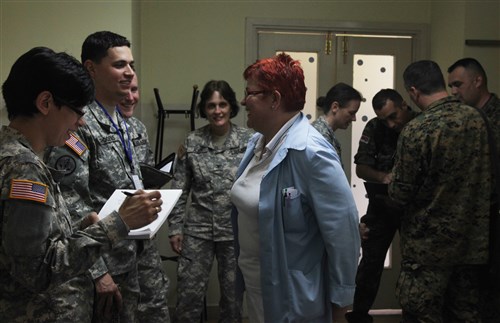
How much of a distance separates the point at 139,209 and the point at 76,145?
457 mm

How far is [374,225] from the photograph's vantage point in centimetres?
342

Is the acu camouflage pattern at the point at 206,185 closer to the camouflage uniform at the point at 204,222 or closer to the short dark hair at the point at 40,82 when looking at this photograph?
the camouflage uniform at the point at 204,222

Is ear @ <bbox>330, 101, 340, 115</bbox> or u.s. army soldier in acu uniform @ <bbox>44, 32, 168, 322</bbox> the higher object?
ear @ <bbox>330, 101, 340, 115</bbox>

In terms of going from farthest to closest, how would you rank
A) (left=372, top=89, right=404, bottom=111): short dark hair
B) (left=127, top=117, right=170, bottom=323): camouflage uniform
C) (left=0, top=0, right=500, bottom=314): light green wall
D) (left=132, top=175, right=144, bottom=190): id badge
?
1. (left=0, top=0, right=500, bottom=314): light green wall
2. (left=372, top=89, right=404, bottom=111): short dark hair
3. (left=127, top=117, right=170, bottom=323): camouflage uniform
4. (left=132, top=175, right=144, bottom=190): id badge

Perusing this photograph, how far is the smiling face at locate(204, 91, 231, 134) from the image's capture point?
124 inches

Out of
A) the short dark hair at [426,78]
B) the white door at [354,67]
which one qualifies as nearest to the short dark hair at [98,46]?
the short dark hair at [426,78]

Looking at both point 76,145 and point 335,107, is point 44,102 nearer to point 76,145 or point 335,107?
→ point 76,145

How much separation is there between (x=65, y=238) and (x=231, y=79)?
2867 mm

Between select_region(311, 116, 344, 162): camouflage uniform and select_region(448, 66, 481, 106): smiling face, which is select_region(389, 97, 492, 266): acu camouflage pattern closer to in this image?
select_region(311, 116, 344, 162): camouflage uniform

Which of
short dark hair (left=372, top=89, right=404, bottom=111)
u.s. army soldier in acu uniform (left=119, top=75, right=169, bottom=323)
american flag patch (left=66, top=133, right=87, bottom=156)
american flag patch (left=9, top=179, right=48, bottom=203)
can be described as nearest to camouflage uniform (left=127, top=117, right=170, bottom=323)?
u.s. army soldier in acu uniform (left=119, top=75, right=169, bottom=323)

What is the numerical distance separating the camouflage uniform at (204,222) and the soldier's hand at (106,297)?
1.27 meters

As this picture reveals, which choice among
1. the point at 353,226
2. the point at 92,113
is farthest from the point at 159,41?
the point at 353,226

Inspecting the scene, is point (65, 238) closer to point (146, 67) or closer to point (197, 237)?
point (197, 237)

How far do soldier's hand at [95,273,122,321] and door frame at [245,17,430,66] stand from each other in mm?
2571
